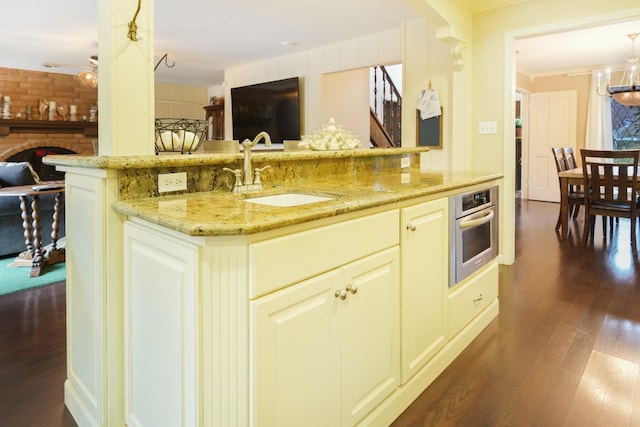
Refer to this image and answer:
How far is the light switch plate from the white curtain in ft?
14.7

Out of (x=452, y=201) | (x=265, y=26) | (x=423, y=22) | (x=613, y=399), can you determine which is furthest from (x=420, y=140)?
(x=613, y=399)

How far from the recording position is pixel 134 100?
154 cm

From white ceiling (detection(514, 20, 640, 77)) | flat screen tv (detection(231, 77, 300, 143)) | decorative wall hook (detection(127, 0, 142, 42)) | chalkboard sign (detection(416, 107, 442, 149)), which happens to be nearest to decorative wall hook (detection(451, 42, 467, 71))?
chalkboard sign (detection(416, 107, 442, 149))

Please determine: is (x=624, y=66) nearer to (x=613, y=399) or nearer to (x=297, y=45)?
(x=297, y=45)

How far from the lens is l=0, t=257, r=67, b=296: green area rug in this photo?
10.7ft

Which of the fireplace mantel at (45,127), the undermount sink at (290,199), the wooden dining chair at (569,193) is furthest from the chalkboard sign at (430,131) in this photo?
the fireplace mantel at (45,127)

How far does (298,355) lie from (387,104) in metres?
6.37

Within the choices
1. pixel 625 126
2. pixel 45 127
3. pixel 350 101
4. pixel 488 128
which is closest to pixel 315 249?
pixel 488 128

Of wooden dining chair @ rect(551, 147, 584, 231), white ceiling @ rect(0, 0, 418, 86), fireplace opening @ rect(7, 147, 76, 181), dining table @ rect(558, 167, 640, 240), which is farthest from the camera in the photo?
fireplace opening @ rect(7, 147, 76, 181)

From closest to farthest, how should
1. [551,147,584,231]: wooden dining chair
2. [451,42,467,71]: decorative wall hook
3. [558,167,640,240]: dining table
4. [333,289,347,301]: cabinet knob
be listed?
[333,289,347,301]: cabinet knob < [451,42,467,71]: decorative wall hook < [558,167,640,240]: dining table < [551,147,584,231]: wooden dining chair

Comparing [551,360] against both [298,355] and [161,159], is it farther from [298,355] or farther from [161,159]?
[161,159]

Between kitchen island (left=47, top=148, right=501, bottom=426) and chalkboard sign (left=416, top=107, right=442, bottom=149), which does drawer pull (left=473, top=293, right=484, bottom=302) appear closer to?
kitchen island (left=47, top=148, right=501, bottom=426)

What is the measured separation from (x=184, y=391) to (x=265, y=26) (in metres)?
4.45

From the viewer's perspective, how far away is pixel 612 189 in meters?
4.39
